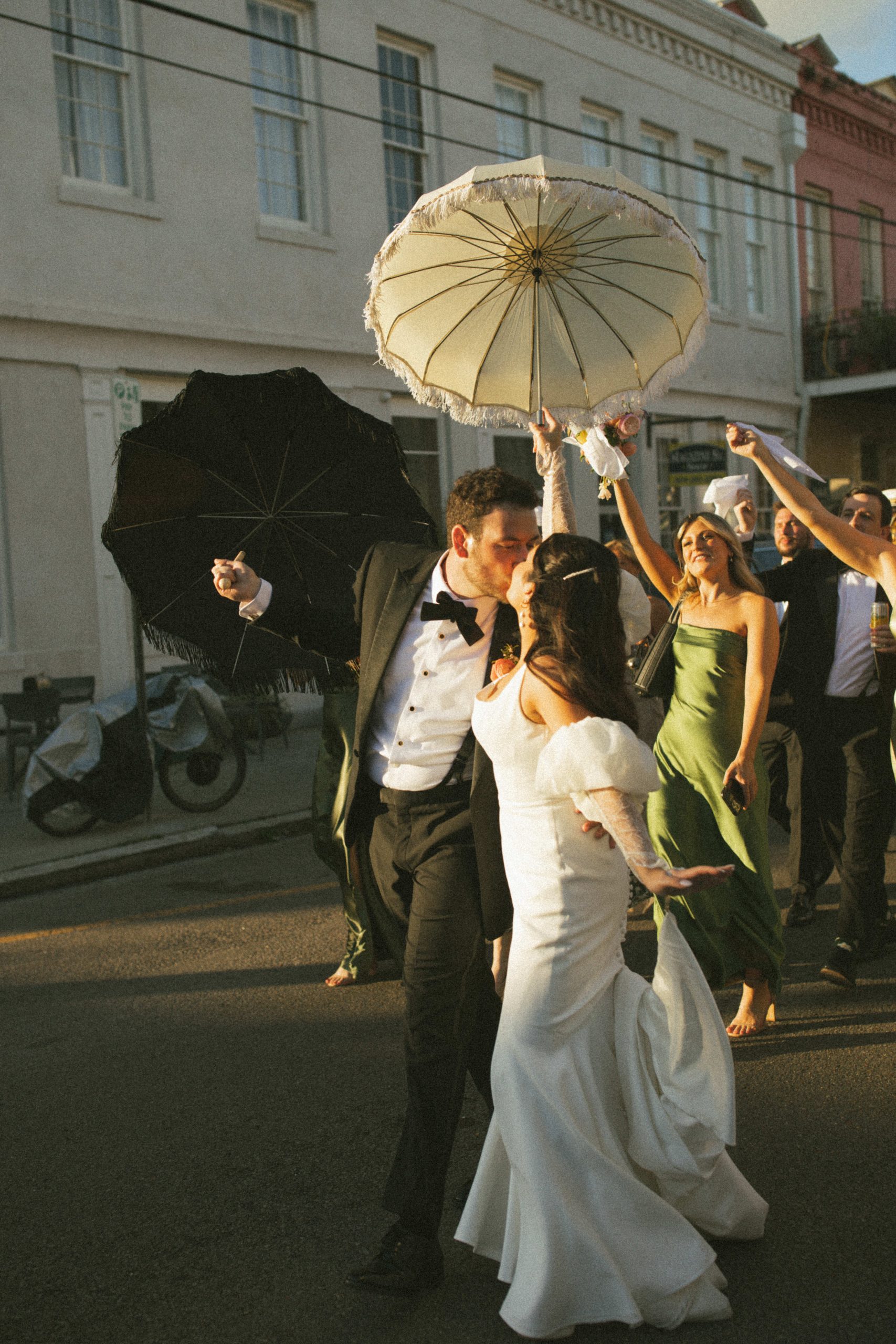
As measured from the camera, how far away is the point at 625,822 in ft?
9.09

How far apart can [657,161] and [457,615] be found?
19155 millimetres

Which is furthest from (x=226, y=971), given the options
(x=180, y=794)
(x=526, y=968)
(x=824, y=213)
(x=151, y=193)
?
(x=824, y=213)

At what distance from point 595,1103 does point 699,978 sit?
0.38 meters

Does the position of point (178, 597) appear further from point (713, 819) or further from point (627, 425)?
point (713, 819)

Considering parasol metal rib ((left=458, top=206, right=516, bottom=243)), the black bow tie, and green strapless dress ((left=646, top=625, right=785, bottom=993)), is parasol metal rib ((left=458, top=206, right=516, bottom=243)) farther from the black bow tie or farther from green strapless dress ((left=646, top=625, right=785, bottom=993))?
green strapless dress ((left=646, top=625, right=785, bottom=993))

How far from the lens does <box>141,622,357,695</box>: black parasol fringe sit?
4621 millimetres

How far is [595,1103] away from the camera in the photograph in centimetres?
286

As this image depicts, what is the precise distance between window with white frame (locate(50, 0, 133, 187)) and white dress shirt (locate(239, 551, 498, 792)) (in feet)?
36.2

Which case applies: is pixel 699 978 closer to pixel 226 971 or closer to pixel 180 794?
pixel 226 971

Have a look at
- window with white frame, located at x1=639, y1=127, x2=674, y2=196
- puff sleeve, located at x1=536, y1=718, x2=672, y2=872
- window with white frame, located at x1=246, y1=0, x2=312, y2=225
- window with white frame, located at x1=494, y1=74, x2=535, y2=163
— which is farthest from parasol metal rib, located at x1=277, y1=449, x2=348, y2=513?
window with white frame, located at x1=639, y1=127, x2=674, y2=196

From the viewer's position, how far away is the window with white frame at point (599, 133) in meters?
Result: 18.8

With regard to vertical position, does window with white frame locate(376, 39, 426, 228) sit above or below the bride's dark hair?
above

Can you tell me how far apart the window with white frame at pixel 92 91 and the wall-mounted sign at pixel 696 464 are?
842cm

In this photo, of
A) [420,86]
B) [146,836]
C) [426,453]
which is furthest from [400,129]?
[146,836]
